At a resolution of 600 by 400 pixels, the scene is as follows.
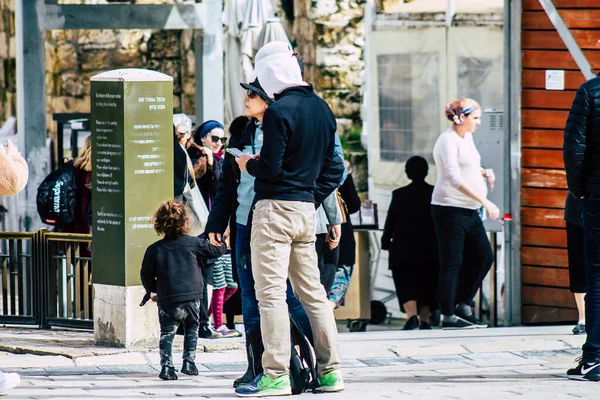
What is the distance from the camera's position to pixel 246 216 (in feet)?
23.7

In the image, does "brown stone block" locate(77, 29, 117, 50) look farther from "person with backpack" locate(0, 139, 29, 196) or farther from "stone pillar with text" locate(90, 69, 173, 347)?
"person with backpack" locate(0, 139, 29, 196)

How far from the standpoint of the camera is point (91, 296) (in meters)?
9.34

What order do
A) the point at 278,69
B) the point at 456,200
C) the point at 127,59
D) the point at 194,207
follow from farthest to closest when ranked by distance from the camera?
the point at 127,59 → the point at 456,200 → the point at 194,207 → the point at 278,69

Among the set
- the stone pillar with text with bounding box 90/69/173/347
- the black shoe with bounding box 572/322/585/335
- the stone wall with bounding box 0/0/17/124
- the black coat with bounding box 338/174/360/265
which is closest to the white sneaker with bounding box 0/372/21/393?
the stone pillar with text with bounding box 90/69/173/347

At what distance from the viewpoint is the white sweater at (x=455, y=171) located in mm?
9984

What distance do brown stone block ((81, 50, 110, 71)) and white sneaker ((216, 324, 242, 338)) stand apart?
6353 mm

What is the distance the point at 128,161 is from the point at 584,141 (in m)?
2.77

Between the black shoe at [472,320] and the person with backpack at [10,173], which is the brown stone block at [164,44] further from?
the person with backpack at [10,173]

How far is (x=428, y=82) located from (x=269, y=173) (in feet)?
21.4

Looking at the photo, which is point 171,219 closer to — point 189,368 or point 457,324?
point 189,368

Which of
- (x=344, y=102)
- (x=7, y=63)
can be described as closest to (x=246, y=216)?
(x=7, y=63)

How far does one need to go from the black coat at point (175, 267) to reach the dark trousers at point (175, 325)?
0.14 ft

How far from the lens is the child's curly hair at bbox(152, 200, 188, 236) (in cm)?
768

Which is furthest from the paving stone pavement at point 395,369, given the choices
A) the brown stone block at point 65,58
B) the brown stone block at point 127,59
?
the brown stone block at point 127,59
